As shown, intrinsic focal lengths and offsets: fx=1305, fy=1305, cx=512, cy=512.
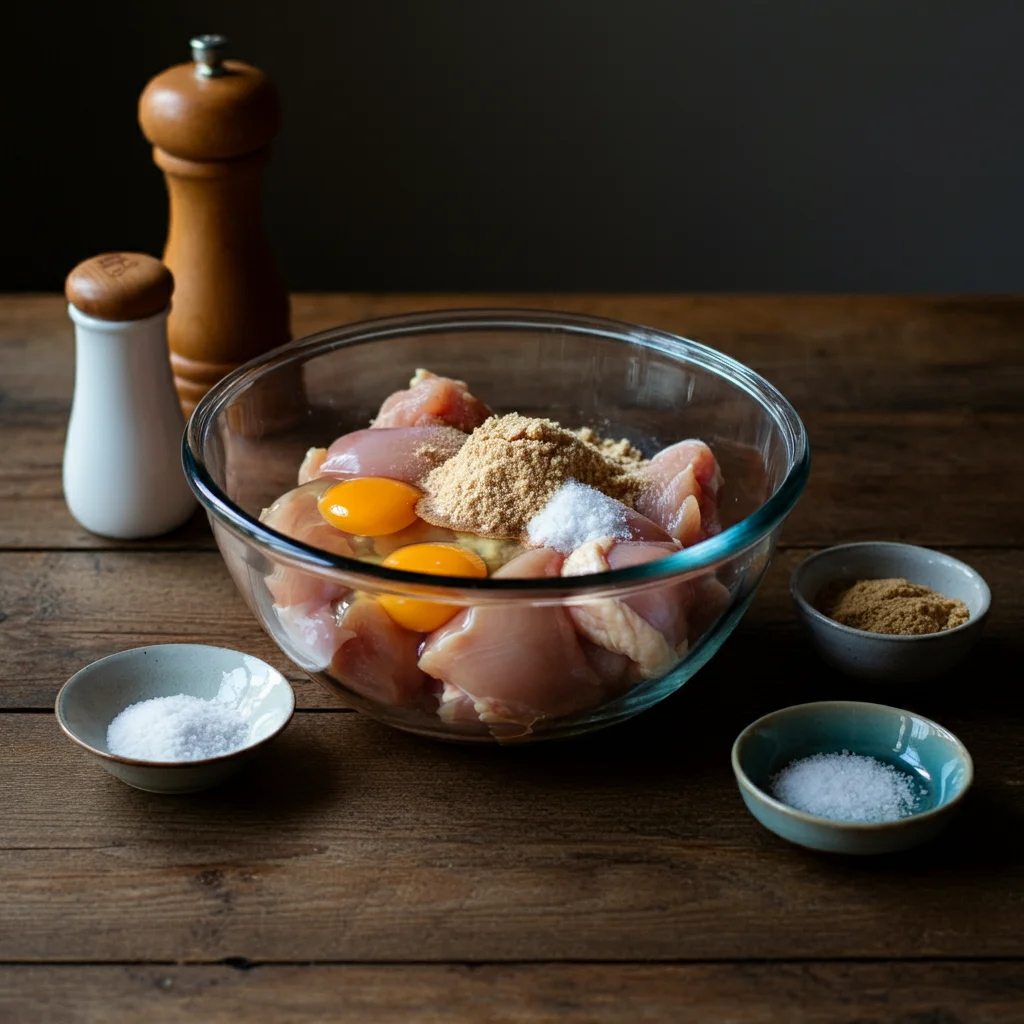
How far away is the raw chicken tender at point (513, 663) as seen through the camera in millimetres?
977

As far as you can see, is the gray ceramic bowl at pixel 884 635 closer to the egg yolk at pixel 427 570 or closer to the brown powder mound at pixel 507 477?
the brown powder mound at pixel 507 477

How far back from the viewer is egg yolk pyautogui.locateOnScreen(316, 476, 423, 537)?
3.64 ft

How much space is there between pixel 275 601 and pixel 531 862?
29 cm

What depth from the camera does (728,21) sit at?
284 centimetres

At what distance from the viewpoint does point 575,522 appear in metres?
1.06

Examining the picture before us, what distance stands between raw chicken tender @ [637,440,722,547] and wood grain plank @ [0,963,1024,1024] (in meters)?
0.40

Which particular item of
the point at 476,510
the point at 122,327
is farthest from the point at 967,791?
the point at 122,327

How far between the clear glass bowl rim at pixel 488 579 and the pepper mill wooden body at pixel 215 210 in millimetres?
319

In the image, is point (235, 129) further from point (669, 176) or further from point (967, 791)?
point (669, 176)

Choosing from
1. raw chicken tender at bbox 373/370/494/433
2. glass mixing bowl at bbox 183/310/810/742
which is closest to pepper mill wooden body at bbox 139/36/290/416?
glass mixing bowl at bbox 183/310/810/742

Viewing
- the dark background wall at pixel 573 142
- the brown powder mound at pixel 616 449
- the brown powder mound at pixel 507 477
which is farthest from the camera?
the dark background wall at pixel 573 142

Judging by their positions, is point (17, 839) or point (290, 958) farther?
point (17, 839)

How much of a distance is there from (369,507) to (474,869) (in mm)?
319

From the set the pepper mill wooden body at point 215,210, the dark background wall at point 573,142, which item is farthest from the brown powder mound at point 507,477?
the dark background wall at point 573,142
